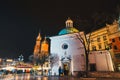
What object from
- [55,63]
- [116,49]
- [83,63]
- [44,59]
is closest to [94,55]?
[83,63]

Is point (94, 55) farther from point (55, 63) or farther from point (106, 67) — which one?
point (55, 63)

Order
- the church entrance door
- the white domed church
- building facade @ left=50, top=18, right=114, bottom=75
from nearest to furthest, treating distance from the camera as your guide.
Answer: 1. building facade @ left=50, top=18, right=114, bottom=75
2. the white domed church
3. the church entrance door

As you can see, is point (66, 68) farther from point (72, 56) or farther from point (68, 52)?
point (68, 52)

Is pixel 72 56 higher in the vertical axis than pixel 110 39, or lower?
lower

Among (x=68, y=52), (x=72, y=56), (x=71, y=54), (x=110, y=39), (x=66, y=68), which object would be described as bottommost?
(x=66, y=68)

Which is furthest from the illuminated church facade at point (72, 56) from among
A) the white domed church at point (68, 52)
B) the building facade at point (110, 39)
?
the building facade at point (110, 39)

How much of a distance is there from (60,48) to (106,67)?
1350 centimetres

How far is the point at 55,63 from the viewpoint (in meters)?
35.8

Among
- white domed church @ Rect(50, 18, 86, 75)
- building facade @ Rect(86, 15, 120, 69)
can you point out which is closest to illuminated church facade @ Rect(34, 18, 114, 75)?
white domed church @ Rect(50, 18, 86, 75)

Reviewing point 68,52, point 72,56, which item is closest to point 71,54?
point 72,56

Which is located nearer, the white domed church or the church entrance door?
the white domed church

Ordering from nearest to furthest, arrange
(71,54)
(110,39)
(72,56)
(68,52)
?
1. (72,56)
2. (71,54)
3. (68,52)
4. (110,39)

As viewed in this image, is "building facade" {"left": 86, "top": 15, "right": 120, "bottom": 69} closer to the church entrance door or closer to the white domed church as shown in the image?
the white domed church

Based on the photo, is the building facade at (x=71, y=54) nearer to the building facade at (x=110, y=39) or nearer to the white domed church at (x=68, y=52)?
the white domed church at (x=68, y=52)
